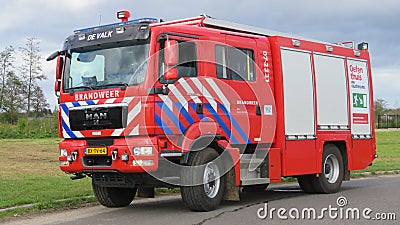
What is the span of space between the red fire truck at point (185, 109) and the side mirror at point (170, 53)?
2cm

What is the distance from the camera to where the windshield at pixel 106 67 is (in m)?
11.2

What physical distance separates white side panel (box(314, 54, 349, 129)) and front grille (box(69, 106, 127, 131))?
18.5 ft

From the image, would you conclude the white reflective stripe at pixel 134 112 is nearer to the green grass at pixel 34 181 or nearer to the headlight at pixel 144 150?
the headlight at pixel 144 150

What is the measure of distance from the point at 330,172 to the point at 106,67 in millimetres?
6693

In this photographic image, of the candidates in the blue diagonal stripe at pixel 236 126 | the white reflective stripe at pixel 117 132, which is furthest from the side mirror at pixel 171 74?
the blue diagonal stripe at pixel 236 126

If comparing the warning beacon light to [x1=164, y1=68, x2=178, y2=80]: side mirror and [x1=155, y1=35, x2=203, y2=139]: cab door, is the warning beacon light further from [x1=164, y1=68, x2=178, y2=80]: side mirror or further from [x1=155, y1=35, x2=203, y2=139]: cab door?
[x1=164, y1=68, x2=178, y2=80]: side mirror

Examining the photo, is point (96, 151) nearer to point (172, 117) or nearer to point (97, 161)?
point (97, 161)

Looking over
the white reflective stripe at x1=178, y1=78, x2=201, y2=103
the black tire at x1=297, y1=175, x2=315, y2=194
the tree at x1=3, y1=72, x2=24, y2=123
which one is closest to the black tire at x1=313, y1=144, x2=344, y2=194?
the black tire at x1=297, y1=175, x2=315, y2=194

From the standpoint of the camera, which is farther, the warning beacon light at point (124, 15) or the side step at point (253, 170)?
the warning beacon light at point (124, 15)

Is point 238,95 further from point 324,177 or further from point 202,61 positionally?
point 324,177

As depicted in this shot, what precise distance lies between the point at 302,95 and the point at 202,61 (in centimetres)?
364

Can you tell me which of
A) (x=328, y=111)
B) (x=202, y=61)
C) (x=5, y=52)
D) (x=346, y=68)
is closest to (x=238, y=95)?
(x=202, y=61)

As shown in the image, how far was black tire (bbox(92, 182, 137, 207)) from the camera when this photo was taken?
1276 centimetres

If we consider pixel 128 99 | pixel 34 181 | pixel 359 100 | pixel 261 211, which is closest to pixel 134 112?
pixel 128 99
